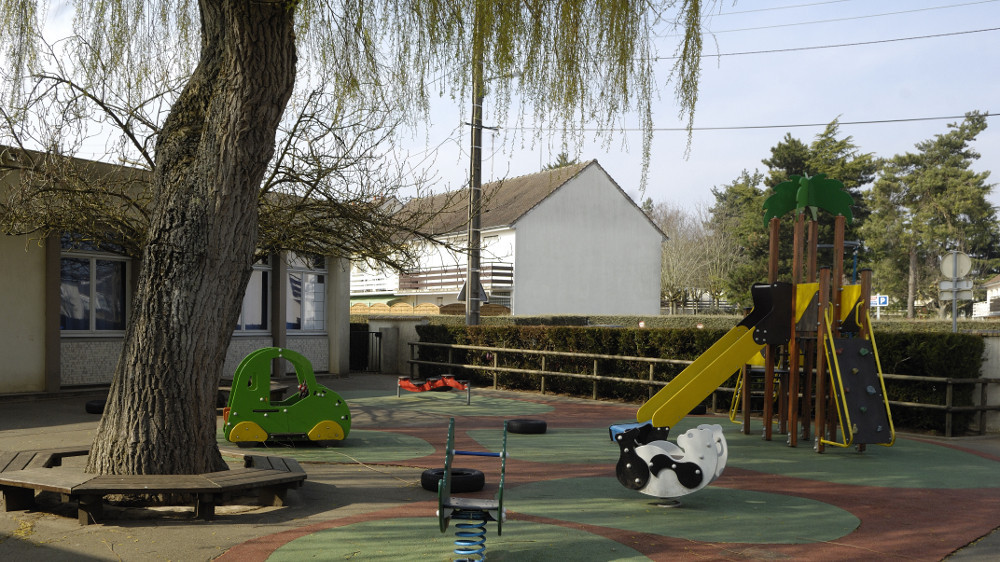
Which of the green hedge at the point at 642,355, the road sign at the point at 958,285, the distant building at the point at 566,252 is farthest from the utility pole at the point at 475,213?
the distant building at the point at 566,252

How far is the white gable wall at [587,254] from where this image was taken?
3859 cm

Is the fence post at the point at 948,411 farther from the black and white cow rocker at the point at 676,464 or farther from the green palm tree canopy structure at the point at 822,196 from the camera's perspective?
the black and white cow rocker at the point at 676,464

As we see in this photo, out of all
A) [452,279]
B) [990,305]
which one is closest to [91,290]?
[452,279]

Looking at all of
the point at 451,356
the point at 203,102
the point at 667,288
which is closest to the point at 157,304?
the point at 203,102

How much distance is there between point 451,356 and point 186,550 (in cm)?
1508

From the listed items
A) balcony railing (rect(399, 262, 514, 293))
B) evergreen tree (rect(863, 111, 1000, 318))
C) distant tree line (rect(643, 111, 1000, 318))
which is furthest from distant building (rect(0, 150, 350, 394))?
evergreen tree (rect(863, 111, 1000, 318))

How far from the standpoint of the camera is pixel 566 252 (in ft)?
130

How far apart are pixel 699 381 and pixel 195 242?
593 centimetres

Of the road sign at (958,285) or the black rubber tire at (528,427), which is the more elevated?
the road sign at (958,285)

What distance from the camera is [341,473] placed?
8.67 metres

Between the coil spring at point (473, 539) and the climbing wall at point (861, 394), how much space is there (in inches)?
258

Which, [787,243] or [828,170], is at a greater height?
[828,170]

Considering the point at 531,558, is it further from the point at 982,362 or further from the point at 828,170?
the point at 828,170

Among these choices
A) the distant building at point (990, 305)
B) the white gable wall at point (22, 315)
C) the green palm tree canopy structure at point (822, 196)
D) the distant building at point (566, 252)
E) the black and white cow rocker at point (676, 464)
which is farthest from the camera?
the distant building at point (990, 305)
